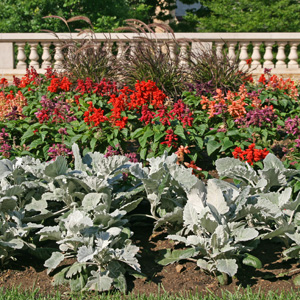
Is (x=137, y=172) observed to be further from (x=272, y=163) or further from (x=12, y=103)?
(x=12, y=103)

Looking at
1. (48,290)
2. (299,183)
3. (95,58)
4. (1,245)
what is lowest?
(48,290)

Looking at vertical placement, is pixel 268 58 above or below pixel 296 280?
above

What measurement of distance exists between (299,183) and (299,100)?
12.2 ft

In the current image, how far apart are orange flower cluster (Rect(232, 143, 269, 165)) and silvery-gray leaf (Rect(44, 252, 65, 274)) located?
2440mm

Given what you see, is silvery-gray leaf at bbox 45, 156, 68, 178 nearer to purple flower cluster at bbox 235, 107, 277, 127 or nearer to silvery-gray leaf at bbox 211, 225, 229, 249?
silvery-gray leaf at bbox 211, 225, 229, 249

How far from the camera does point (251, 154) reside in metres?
5.10

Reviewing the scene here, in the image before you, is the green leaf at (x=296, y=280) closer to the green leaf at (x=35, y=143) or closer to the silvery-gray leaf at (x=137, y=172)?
the silvery-gray leaf at (x=137, y=172)

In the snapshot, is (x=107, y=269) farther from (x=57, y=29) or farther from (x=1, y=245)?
(x=57, y=29)

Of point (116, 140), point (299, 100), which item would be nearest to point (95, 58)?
point (116, 140)

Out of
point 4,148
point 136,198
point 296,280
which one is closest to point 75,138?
point 4,148

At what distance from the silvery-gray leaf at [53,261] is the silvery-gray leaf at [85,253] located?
293 mm

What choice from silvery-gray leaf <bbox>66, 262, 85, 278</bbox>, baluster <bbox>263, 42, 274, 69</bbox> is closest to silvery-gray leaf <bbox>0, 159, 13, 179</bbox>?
silvery-gray leaf <bbox>66, 262, 85, 278</bbox>

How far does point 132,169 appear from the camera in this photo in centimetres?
390

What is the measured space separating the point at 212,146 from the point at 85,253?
276 cm
